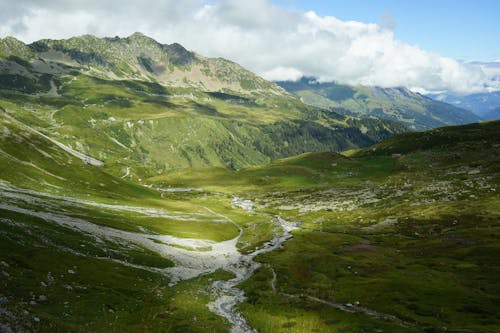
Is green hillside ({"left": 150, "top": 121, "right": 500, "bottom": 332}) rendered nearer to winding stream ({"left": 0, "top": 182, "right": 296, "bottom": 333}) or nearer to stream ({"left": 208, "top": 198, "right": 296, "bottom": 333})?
stream ({"left": 208, "top": 198, "right": 296, "bottom": 333})

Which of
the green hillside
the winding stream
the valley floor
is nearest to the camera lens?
the valley floor

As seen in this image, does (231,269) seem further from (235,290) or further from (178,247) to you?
(235,290)

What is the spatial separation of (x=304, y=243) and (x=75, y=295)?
88135mm

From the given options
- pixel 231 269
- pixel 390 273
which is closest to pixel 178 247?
pixel 231 269

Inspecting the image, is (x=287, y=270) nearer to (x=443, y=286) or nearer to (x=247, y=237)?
(x=443, y=286)

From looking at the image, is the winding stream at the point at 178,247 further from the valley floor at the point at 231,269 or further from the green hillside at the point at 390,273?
the green hillside at the point at 390,273

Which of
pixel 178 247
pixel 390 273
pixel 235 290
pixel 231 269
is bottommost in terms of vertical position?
pixel 231 269

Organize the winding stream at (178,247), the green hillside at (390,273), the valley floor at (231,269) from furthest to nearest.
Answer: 1. the winding stream at (178,247)
2. the green hillside at (390,273)
3. the valley floor at (231,269)

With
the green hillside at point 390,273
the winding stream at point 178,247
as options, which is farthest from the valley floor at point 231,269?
the winding stream at point 178,247

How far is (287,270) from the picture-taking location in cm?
9631

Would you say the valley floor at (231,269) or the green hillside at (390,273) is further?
the green hillside at (390,273)

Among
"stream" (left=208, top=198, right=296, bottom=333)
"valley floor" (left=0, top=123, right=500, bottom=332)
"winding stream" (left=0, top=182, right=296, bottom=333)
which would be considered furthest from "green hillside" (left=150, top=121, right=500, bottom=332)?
"winding stream" (left=0, top=182, right=296, bottom=333)

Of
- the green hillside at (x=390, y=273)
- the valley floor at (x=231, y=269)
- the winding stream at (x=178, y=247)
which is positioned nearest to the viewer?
the valley floor at (x=231, y=269)

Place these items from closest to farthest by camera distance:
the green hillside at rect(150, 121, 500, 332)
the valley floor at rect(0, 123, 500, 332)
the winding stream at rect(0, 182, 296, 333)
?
the valley floor at rect(0, 123, 500, 332), the green hillside at rect(150, 121, 500, 332), the winding stream at rect(0, 182, 296, 333)
